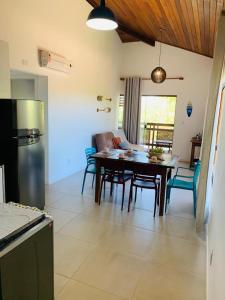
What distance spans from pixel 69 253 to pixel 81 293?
0.56m

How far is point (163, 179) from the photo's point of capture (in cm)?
338

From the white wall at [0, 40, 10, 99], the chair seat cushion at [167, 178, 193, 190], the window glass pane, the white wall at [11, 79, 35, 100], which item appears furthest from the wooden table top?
the window glass pane

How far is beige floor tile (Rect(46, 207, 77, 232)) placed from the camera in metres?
3.05

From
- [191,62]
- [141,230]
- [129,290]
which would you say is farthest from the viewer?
[191,62]

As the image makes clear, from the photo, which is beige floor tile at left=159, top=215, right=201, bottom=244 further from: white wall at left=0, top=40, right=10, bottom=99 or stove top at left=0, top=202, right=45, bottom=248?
white wall at left=0, top=40, right=10, bottom=99

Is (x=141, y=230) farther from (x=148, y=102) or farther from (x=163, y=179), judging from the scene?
Result: (x=148, y=102)

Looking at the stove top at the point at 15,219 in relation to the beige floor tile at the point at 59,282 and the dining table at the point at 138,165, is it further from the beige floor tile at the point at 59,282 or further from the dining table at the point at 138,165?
the dining table at the point at 138,165

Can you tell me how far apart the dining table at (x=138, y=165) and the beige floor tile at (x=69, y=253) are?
1172 millimetres

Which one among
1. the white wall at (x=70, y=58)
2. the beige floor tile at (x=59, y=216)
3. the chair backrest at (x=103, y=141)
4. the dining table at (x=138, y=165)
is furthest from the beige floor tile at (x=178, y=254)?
the chair backrest at (x=103, y=141)

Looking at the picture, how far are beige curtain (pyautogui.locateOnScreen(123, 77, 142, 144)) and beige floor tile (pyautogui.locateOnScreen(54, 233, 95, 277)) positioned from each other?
4948mm

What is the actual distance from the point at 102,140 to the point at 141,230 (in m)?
3.39

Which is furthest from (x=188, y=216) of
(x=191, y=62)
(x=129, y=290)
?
(x=191, y=62)

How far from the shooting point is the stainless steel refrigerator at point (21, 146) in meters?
2.75

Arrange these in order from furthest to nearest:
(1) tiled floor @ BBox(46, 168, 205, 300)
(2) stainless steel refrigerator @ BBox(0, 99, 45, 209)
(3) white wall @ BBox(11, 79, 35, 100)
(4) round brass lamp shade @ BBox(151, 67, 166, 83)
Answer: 1. (4) round brass lamp shade @ BBox(151, 67, 166, 83)
2. (3) white wall @ BBox(11, 79, 35, 100)
3. (2) stainless steel refrigerator @ BBox(0, 99, 45, 209)
4. (1) tiled floor @ BBox(46, 168, 205, 300)
